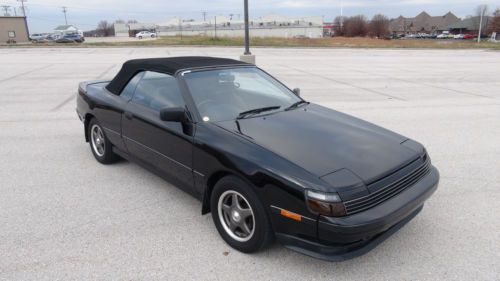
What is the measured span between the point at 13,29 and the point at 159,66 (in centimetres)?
7010

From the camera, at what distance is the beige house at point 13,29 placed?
198 ft

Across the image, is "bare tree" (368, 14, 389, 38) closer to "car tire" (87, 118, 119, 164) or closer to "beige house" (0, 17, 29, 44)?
"beige house" (0, 17, 29, 44)

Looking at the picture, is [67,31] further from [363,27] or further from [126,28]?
[363,27]

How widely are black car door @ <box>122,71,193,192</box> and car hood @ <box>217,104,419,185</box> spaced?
482mm

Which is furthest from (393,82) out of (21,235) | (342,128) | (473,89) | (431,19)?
(431,19)

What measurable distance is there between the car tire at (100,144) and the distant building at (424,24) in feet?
418

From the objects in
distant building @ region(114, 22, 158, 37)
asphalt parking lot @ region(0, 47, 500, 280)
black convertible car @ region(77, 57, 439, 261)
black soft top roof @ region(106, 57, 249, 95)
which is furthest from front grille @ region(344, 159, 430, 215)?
distant building @ region(114, 22, 158, 37)

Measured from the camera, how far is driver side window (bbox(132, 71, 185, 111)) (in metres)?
3.79

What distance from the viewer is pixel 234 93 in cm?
400

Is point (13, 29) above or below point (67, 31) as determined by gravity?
above

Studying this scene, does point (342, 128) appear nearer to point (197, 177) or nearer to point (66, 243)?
point (197, 177)

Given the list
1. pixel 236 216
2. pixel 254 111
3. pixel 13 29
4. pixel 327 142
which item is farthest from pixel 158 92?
pixel 13 29

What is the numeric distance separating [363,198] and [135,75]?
9.98ft

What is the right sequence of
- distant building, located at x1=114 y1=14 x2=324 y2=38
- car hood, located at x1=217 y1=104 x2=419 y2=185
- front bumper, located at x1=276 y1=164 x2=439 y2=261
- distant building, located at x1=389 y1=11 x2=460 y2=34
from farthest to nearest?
distant building, located at x1=389 y1=11 x2=460 y2=34, distant building, located at x1=114 y1=14 x2=324 y2=38, car hood, located at x1=217 y1=104 x2=419 y2=185, front bumper, located at x1=276 y1=164 x2=439 y2=261
